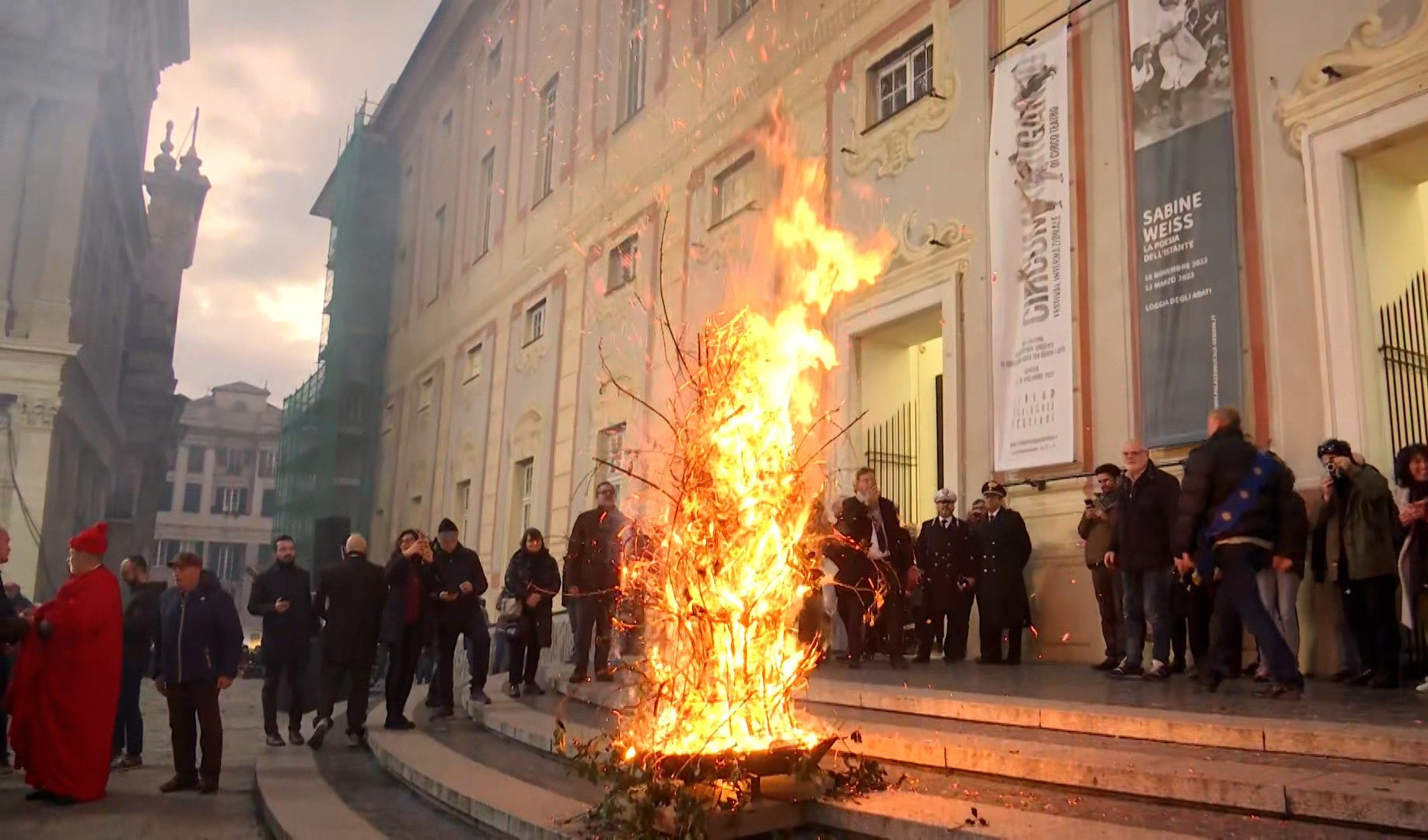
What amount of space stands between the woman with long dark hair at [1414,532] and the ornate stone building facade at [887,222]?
82cm

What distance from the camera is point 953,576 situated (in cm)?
913

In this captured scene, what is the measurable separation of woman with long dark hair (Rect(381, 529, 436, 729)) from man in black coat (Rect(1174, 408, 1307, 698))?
622cm

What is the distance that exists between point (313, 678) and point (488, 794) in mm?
7128

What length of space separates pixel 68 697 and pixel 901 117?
382 inches

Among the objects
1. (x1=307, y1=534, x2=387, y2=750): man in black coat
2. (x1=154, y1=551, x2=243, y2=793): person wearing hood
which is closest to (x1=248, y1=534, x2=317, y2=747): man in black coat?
(x1=307, y1=534, x2=387, y2=750): man in black coat

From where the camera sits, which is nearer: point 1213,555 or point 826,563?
point 1213,555

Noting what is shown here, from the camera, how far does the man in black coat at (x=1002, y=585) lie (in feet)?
29.0

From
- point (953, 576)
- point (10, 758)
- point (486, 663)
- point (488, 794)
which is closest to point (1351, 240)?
point (953, 576)

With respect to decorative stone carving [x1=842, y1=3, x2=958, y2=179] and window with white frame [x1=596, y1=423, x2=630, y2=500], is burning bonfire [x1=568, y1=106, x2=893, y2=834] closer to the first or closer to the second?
decorative stone carving [x1=842, y1=3, x2=958, y2=179]

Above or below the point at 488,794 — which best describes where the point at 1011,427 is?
above

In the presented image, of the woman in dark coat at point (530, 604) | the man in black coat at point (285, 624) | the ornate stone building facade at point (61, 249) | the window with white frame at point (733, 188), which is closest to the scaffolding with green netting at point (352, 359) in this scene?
the ornate stone building facade at point (61, 249)

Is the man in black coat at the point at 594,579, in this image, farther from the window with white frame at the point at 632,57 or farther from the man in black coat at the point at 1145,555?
the window with white frame at the point at 632,57

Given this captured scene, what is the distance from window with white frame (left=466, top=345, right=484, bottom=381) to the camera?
24.2 m

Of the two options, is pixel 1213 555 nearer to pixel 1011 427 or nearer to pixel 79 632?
pixel 1011 427
